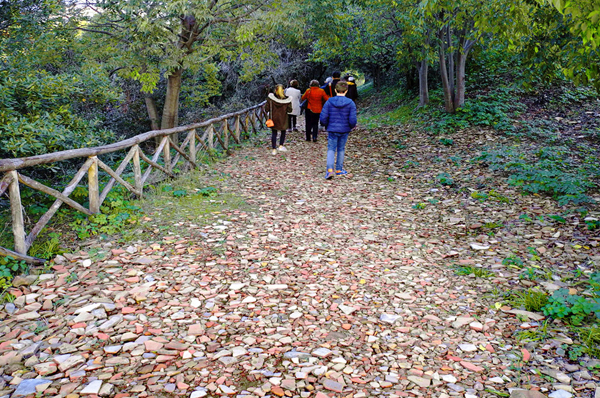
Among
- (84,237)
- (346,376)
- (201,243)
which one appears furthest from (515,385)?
(84,237)

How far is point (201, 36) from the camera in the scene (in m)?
12.2

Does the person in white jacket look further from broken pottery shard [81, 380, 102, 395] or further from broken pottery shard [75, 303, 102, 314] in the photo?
broken pottery shard [81, 380, 102, 395]

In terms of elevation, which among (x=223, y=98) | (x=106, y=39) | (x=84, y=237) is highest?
(x=106, y=39)

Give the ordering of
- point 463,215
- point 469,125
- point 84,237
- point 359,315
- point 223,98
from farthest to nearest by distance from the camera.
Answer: point 223,98 → point 469,125 → point 463,215 → point 84,237 → point 359,315

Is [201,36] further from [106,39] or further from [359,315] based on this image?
[359,315]

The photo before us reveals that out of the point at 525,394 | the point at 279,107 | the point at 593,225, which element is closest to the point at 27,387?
the point at 525,394

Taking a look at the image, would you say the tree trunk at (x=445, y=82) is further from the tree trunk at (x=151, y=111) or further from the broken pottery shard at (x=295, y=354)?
the broken pottery shard at (x=295, y=354)

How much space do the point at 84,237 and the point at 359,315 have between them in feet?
12.8

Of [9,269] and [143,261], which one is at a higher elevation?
[9,269]

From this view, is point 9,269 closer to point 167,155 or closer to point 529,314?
point 167,155

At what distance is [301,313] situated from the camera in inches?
157

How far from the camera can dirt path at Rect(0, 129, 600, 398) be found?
3020 millimetres

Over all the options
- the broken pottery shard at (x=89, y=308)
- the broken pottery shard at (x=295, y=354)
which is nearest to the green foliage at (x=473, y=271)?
the broken pottery shard at (x=295, y=354)

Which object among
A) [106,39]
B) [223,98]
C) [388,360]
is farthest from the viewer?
[223,98]
